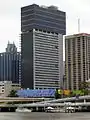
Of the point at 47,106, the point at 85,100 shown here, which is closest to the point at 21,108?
the point at 47,106

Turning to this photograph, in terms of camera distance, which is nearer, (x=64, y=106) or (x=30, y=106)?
(x=64, y=106)

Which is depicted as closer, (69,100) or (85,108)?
(85,108)

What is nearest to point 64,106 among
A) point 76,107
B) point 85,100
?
point 76,107

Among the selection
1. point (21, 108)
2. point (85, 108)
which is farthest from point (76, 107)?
point (21, 108)

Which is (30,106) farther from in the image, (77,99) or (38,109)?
(77,99)

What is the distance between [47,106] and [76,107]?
48.1 ft

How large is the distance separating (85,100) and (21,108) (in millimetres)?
30567

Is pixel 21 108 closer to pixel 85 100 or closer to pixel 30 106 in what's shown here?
pixel 30 106

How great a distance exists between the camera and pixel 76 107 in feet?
587

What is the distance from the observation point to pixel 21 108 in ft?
650

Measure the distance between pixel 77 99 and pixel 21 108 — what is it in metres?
27.1

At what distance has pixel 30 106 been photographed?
199 metres

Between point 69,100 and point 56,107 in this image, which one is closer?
point 56,107

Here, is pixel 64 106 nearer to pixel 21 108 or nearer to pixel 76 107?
pixel 76 107
